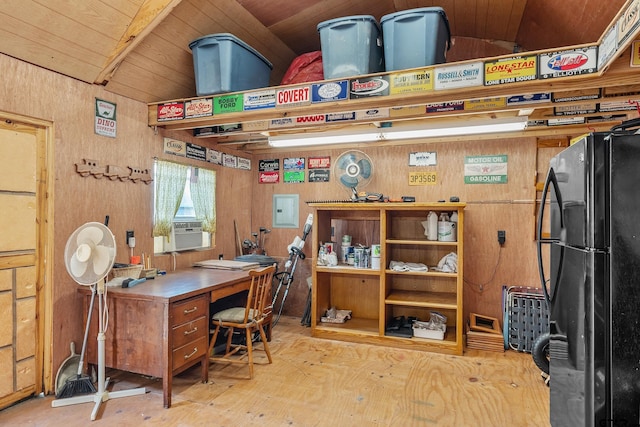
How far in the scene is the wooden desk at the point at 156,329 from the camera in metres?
2.53

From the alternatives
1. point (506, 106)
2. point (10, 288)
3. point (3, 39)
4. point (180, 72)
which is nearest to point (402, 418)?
point (506, 106)

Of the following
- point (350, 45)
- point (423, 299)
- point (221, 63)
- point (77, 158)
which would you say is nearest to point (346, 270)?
point (423, 299)

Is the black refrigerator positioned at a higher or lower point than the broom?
higher

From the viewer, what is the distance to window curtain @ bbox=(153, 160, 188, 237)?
357 centimetres

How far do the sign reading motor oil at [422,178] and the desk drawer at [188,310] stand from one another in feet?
8.90

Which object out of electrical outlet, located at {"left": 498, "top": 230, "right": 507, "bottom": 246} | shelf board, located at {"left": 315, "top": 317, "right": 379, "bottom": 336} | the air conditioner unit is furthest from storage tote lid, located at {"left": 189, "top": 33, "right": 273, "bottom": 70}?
electrical outlet, located at {"left": 498, "top": 230, "right": 507, "bottom": 246}

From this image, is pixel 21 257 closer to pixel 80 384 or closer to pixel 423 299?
pixel 80 384

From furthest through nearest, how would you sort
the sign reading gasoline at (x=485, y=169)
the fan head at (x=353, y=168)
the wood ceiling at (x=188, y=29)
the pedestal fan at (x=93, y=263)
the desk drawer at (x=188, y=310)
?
the fan head at (x=353, y=168) < the sign reading gasoline at (x=485, y=169) < the desk drawer at (x=188, y=310) < the pedestal fan at (x=93, y=263) < the wood ceiling at (x=188, y=29)

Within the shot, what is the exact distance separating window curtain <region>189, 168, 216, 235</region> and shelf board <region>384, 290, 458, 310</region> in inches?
85.8

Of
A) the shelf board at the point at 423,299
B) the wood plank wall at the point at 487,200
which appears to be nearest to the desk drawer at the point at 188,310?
the shelf board at the point at 423,299

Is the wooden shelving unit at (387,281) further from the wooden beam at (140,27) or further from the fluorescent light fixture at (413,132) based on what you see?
the wooden beam at (140,27)

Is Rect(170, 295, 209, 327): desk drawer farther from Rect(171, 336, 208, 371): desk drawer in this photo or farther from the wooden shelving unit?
the wooden shelving unit

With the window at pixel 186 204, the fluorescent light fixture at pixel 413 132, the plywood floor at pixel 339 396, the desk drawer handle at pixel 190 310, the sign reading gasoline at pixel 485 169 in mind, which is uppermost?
the fluorescent light fixture at pixel 413 132

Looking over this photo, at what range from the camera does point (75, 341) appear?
2840 millimetres
